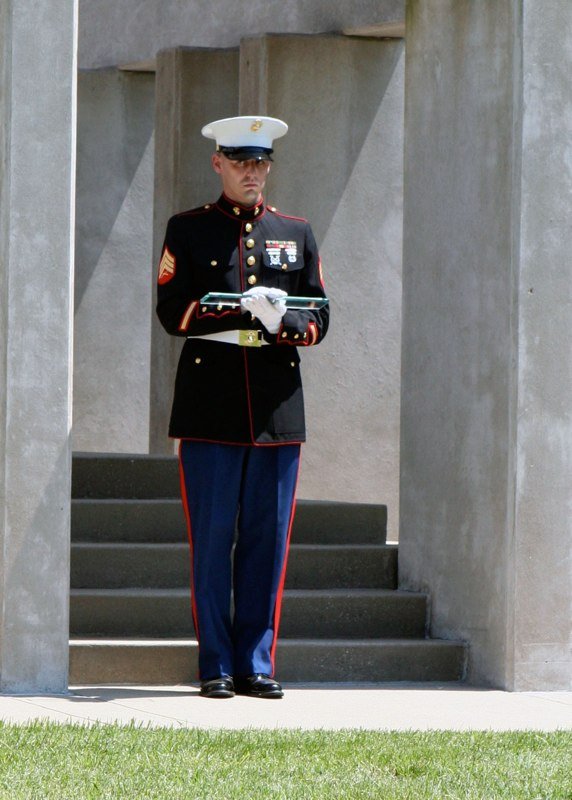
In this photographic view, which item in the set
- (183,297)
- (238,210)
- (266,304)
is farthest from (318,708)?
(238,210)

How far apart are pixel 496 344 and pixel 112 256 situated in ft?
14.6

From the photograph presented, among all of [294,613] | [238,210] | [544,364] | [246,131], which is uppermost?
[246,131]

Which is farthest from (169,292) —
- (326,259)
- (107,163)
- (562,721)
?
(107,163)

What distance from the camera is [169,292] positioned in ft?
21.6

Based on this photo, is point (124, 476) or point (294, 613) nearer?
point (294, 613)

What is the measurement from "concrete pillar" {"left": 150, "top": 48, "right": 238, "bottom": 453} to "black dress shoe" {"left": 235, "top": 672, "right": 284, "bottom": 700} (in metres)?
3.61

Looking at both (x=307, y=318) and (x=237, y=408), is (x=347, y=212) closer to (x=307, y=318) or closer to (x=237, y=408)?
(x=307, y=318)

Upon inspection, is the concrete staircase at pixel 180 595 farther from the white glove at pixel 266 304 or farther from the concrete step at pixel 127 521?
the white glove at pixel 266 304

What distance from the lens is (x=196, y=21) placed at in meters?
10.2

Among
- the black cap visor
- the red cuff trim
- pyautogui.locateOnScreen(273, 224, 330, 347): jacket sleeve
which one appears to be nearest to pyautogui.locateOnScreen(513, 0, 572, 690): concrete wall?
pyautogui.locateOnScreen(273, 224, 330, 347): jacket sleeve

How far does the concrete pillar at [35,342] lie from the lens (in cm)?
647

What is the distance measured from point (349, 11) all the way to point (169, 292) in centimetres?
300

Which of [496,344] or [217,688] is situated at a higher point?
[496,344]

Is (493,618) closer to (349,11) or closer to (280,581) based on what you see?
(280,581)
